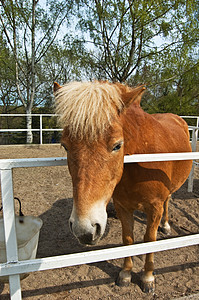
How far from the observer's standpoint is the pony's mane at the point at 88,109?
48.2 inches

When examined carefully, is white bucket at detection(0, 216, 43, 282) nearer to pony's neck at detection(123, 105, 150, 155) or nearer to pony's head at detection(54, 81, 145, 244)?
pony's head at detection(54, 81, 145, 244)

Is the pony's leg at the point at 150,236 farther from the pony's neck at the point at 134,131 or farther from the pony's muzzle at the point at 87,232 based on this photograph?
the pony's muzzle at the point at 87,232

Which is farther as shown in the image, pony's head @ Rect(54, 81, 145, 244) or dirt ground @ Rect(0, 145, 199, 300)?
dirt ground @ Rect(0, 145, 199, 300)

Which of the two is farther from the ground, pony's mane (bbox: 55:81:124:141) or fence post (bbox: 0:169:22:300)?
pony's mane (bbox: 55:81:124:141)

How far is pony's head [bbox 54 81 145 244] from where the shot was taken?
1.12 meters

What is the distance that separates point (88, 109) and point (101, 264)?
2.05 metres

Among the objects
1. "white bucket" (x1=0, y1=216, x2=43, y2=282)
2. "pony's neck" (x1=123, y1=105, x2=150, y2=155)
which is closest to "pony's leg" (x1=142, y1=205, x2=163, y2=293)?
"pony's neck" (x1=123, y1=105, x2=150, y2=155)

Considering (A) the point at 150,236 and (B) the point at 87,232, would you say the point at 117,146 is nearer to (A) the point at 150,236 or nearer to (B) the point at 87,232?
(B) the point at 87,232

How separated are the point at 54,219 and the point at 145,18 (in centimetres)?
1070

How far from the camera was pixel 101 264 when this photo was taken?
2.39m

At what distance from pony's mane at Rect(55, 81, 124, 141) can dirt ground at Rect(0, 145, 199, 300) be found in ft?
5.74

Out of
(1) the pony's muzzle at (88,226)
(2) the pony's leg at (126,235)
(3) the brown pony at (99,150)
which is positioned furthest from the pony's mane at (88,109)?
(2) the pony's leg at (126,235)

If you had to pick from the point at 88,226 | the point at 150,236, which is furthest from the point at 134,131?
the point at 150,236

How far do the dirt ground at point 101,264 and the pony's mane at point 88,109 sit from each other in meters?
1.75
